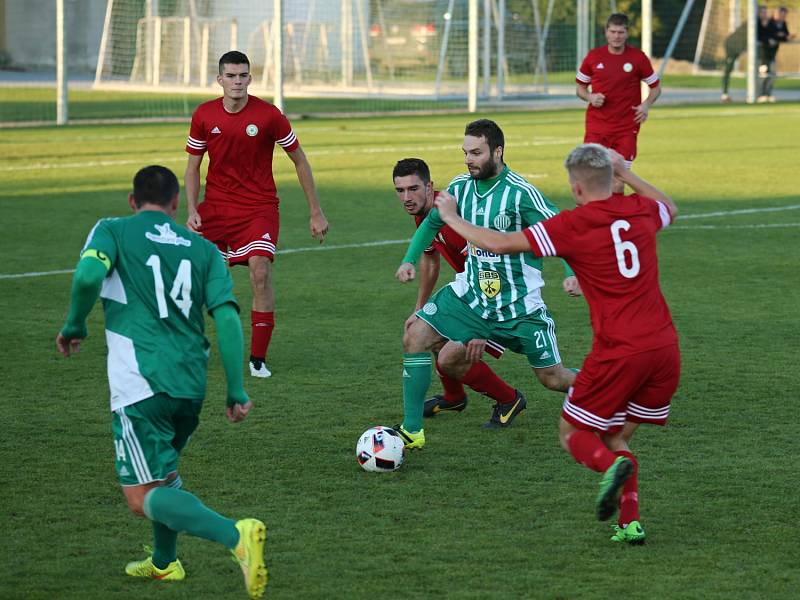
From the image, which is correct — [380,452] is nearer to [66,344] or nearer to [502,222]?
[502,222]

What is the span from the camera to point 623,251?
5.16 m

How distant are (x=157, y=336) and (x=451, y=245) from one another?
2879 mm

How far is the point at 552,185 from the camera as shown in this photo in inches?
715

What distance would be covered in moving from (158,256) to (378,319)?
5.52 meters

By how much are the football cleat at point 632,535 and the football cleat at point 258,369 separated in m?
3.53

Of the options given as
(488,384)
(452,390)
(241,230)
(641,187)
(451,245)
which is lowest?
(452,390)

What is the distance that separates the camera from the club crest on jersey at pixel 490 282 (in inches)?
271

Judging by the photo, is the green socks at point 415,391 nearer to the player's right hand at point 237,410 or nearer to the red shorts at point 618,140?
the player's right hand at point 237,410

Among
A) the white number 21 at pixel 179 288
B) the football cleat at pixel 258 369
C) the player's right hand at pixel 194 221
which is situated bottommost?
the football cleat at pixel 258 369

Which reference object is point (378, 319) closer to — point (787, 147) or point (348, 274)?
point (348, 274)

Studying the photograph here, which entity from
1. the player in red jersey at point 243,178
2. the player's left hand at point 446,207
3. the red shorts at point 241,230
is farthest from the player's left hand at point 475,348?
the red shorts at point 241,230

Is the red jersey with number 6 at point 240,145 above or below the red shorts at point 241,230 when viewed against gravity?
above

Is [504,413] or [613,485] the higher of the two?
[613,485]

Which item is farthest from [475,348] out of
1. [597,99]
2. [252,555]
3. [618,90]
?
[618,90]
